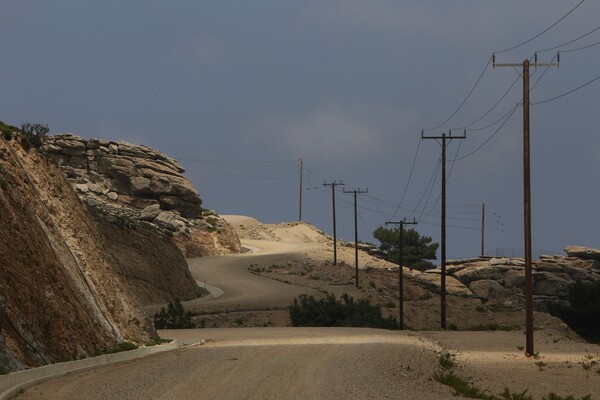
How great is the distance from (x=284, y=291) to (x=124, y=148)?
42.1 metres

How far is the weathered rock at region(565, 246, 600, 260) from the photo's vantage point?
98500 millimetres

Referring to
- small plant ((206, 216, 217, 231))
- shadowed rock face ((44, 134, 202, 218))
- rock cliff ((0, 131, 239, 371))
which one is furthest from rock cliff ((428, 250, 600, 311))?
rock cliff ((0, 131, 239, 371))

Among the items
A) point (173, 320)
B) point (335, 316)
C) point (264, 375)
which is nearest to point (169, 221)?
point (335, 316)

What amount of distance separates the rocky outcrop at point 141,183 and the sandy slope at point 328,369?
59.2 metres

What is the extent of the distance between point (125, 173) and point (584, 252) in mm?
50613

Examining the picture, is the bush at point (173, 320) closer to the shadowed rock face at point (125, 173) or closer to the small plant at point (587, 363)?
the small plant at point (587, 363)

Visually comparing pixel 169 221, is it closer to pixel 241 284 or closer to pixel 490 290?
pixel 241 284

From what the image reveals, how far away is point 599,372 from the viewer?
26406mm

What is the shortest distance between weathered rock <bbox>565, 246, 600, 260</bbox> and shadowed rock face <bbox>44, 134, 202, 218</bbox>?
41633mm

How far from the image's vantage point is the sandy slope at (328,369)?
17.7 metres

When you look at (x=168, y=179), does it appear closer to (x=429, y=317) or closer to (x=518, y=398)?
(x=429, y=317)

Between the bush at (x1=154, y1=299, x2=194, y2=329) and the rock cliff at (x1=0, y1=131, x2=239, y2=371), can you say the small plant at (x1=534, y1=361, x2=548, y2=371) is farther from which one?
the bush at (x1=154, y1=299, x2=194, y2=329)

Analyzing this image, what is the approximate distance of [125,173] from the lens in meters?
103

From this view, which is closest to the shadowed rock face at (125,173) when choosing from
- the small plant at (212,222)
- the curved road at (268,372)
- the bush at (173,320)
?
the small plant at (212,222)
